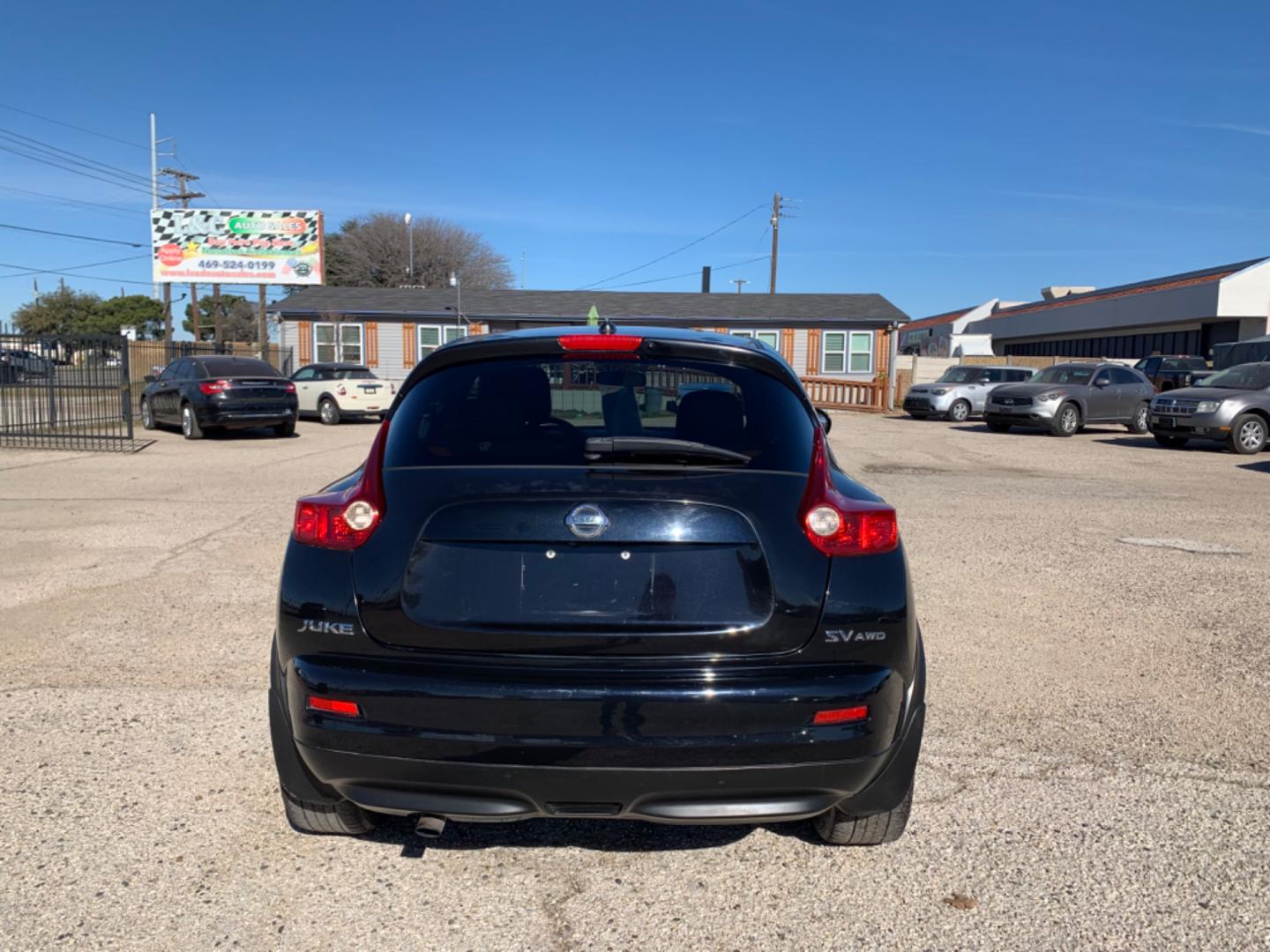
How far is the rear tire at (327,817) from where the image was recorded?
3135mm

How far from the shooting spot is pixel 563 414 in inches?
133

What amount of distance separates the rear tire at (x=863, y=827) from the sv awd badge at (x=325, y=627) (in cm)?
160

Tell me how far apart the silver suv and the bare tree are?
157ft

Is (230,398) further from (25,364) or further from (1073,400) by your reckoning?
(1073,400)

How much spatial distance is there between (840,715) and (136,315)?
3768 inches

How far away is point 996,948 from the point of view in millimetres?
2705

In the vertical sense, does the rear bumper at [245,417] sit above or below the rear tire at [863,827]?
above

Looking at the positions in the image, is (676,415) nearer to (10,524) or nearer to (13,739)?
(13,739)

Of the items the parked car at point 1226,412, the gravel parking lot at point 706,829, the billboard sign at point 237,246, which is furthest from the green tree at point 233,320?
the gravel parking lot at point 706,829

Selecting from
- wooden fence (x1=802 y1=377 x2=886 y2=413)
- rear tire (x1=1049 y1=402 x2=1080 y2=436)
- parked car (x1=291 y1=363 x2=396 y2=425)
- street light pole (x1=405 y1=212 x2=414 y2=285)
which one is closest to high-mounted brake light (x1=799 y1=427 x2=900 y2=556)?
rear tire (x1=1049 y1=402 x2=1080 y2=436)

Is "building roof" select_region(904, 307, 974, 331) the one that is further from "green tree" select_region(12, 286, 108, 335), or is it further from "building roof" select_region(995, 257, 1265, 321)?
"green tree" select_region(12, 286, 108, 335)

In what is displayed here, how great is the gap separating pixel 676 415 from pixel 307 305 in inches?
1447

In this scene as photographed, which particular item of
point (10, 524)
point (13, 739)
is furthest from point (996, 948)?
point (10, 524)

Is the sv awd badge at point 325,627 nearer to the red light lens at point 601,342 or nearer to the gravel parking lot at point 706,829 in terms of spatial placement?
the gravel parking lot at point 706,829
